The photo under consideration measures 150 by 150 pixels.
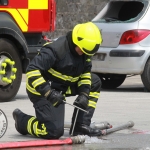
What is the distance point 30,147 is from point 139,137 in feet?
4.32

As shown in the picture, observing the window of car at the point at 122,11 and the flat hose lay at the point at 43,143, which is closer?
the flat hose lay at the point at 43,143

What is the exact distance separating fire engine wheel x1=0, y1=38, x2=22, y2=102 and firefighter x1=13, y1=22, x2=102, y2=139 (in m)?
2.61

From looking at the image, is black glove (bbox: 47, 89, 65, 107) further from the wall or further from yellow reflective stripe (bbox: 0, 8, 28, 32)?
the wall

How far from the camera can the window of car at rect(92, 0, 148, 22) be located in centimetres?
1243

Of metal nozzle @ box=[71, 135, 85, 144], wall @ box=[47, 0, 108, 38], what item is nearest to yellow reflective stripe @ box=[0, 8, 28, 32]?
metal nozzle @ box=[71, 135, 85, 144]

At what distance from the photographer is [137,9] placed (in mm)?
12492

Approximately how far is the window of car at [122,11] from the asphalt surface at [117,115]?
1.23 metres

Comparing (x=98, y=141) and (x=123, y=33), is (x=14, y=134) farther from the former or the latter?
(x=123, y=33)

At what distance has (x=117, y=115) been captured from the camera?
9.27 metres

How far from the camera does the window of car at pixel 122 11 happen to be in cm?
1243

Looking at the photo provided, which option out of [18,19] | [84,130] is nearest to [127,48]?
[18,19]

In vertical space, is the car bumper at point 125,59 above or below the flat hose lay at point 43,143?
below

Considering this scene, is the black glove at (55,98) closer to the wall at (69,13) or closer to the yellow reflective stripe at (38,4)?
the yellow reflective stripe at (38,4)

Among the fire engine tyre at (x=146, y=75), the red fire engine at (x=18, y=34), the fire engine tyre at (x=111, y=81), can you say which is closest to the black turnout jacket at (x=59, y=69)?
the red fire engine at (x=18, y=34)
